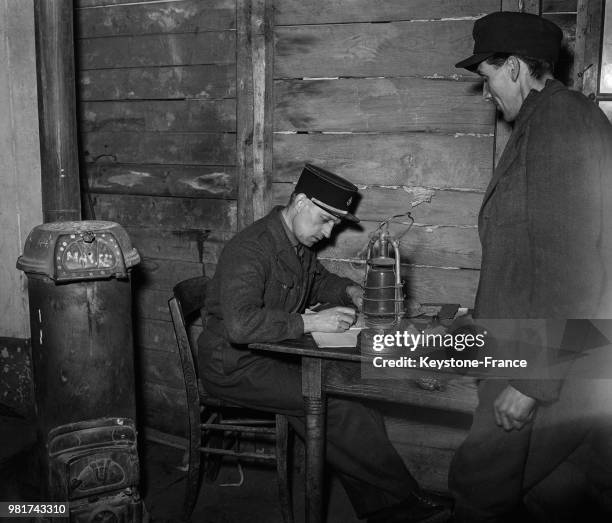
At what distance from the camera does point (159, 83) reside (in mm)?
4027

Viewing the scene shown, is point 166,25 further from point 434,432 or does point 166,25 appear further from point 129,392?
point 434,432

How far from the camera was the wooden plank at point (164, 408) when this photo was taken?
14.3ft

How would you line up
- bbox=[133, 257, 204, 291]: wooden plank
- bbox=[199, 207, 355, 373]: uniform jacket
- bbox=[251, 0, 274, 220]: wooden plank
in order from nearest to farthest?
bbox=[199, 207, 355, 373]: uniform jacket < bbox=[251, 0, 274, 220]: wooden plank < bbox=[133, 257, 204, 291]: wooden plank

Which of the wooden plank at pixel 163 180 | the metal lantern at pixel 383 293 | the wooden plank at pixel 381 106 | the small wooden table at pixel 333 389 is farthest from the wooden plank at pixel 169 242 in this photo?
the metal lantern at pixel 383 293

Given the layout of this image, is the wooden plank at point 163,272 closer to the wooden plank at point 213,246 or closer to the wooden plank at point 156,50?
the wooden plank at point 213,246

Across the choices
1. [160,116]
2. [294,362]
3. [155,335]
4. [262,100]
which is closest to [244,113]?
[262,100]

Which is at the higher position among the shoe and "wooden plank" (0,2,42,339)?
"wooden plank" (0,2,42,339)

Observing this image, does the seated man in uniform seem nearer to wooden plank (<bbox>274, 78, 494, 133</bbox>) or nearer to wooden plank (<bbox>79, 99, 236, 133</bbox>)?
wooden plank (<bbox>274, 78, 494, 133</bbox>)

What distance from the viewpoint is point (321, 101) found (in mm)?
3664

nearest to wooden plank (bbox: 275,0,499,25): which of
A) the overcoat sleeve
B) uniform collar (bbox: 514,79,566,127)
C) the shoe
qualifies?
uniform collar (bbox: 514,79,566,127)

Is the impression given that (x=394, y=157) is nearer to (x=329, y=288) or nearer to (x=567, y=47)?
(x=329, y=288)

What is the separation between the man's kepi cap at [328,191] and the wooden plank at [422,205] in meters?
0.40

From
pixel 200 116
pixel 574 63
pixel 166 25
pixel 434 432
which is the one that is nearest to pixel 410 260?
pixel 434 432

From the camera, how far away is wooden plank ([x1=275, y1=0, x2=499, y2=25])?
3336mm
